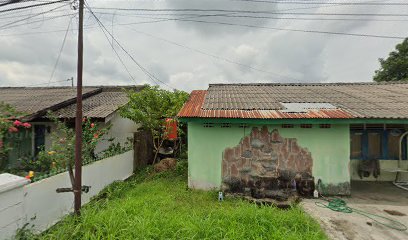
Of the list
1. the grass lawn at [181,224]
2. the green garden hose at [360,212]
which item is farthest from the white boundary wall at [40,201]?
the green garden hose at [360,212]

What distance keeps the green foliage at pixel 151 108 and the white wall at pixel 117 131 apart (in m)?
0.92

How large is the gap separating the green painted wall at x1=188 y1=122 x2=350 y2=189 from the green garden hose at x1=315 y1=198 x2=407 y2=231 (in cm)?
72

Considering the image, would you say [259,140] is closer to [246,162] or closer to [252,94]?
[246,162]

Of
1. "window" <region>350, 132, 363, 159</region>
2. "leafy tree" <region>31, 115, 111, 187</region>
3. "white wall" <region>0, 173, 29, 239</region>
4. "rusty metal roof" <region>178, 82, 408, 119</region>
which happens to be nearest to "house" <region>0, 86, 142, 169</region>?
"leafy tree" <region>31, 115, 111, 187</region>

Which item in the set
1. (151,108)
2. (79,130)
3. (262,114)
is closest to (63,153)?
(79,130)

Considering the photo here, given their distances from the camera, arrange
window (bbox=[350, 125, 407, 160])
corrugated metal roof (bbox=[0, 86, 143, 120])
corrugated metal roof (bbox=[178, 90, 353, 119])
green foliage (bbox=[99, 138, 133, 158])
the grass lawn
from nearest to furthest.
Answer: the grass lawn
corrugated metal roof (bbox=[178, 90, 353, 119])
green foliage (bbox=[99, 138, 133, 158])
window (bbox=[350, 125, 407, 160])
corrugated metal roof (bbox=[0, 86, 143, 120])

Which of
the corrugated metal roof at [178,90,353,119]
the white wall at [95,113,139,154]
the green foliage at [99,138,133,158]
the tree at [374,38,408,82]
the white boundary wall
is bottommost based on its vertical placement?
the white boundary wall

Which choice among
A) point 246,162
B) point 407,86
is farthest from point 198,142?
point 407,86

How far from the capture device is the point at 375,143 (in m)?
7.95

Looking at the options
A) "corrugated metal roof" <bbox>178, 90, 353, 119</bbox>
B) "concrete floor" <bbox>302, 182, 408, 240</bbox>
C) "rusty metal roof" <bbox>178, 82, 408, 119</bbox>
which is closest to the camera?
"concrete floor" <bbox>302, 182, 408, 240</bbox>

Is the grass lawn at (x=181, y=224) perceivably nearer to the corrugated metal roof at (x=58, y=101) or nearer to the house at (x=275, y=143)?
the house at (x=275, y=143)

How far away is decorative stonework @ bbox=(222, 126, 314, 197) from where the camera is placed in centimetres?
619

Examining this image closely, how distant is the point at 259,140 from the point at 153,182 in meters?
3.95

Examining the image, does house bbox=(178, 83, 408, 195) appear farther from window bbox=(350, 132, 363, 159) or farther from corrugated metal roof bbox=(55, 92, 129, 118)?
corrugated metal roof bbox=(55, 92, 129, 118)
